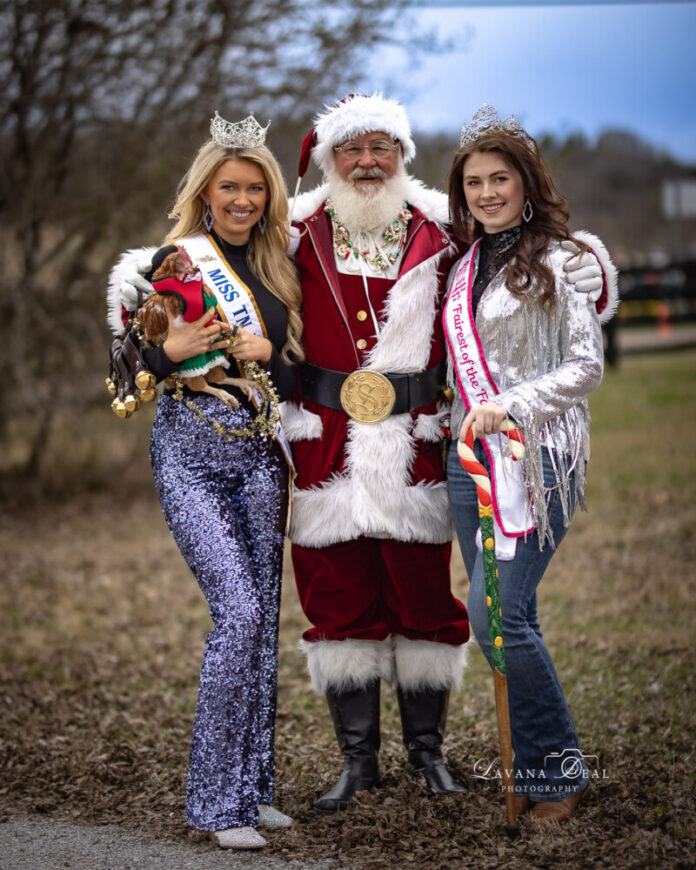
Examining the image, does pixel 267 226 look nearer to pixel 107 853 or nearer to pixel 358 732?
pixel 358 732

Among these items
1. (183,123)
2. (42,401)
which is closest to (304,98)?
(183,123)

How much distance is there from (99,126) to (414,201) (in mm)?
6513

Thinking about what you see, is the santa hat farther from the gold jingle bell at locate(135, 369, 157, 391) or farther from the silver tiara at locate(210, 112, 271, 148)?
the gold jingle bell at locate(135, 369, 157, 391)

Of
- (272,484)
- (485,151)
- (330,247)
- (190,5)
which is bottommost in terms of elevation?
(272,484)

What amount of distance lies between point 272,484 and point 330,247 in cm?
88

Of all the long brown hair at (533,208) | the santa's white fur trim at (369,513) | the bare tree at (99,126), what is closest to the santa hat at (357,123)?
the long brown hair at (533,208)

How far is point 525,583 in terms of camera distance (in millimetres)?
3336

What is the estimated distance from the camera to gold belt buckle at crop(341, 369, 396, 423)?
3662mm

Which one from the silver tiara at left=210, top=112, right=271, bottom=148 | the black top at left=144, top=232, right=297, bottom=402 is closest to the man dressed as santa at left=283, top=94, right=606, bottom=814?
the black top at left=144, top=232, right=297, bottom=402

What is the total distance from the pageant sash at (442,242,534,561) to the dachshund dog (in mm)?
723

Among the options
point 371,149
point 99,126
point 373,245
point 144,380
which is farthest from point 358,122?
point 99,126

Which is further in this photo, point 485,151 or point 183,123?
point 183,123

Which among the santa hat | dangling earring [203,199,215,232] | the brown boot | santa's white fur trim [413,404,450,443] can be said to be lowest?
the brown boot

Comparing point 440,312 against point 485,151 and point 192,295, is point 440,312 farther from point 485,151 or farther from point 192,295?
point 192,295
